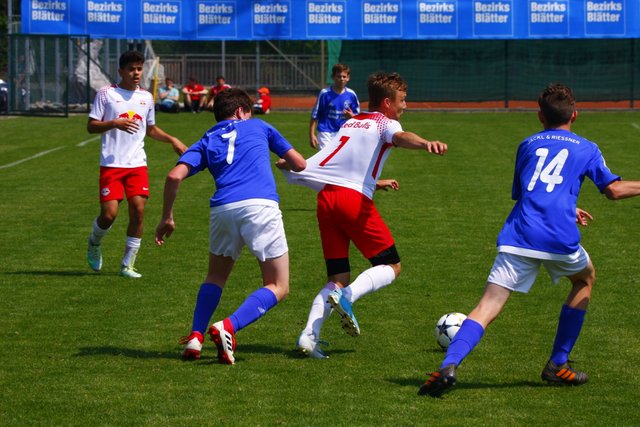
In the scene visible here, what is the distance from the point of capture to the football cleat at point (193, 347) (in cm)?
727

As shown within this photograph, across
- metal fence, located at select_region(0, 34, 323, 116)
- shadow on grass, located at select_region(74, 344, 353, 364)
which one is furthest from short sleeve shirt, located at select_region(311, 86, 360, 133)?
metal fence, located at select_region(0, 34, 323, 116)

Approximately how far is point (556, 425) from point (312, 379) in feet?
5.36

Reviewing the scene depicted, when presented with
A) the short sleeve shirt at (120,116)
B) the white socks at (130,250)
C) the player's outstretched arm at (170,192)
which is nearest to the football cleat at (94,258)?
the white socks at (130,250)

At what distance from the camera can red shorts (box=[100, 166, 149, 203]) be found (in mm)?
10664

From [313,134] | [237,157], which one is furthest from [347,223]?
[313,134]

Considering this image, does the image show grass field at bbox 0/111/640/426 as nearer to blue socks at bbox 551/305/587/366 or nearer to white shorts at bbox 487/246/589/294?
blue socks at bbox 551/305/587/366

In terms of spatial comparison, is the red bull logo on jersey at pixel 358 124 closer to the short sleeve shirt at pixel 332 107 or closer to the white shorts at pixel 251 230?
the white shorts at pixel 251 230

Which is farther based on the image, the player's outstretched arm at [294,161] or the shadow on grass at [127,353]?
the shadow on grass at [127,353]

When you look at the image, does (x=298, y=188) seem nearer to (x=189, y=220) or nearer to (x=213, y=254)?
(x=189, y=220)

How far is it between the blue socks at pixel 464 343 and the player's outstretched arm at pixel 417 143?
1.01m

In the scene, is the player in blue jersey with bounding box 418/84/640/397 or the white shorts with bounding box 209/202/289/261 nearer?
the player in blue jersey with bounding box 418/84/640/397

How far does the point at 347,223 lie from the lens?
7.45m

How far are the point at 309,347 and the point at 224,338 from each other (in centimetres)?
63

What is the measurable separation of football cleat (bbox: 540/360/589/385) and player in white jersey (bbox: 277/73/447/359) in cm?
132
